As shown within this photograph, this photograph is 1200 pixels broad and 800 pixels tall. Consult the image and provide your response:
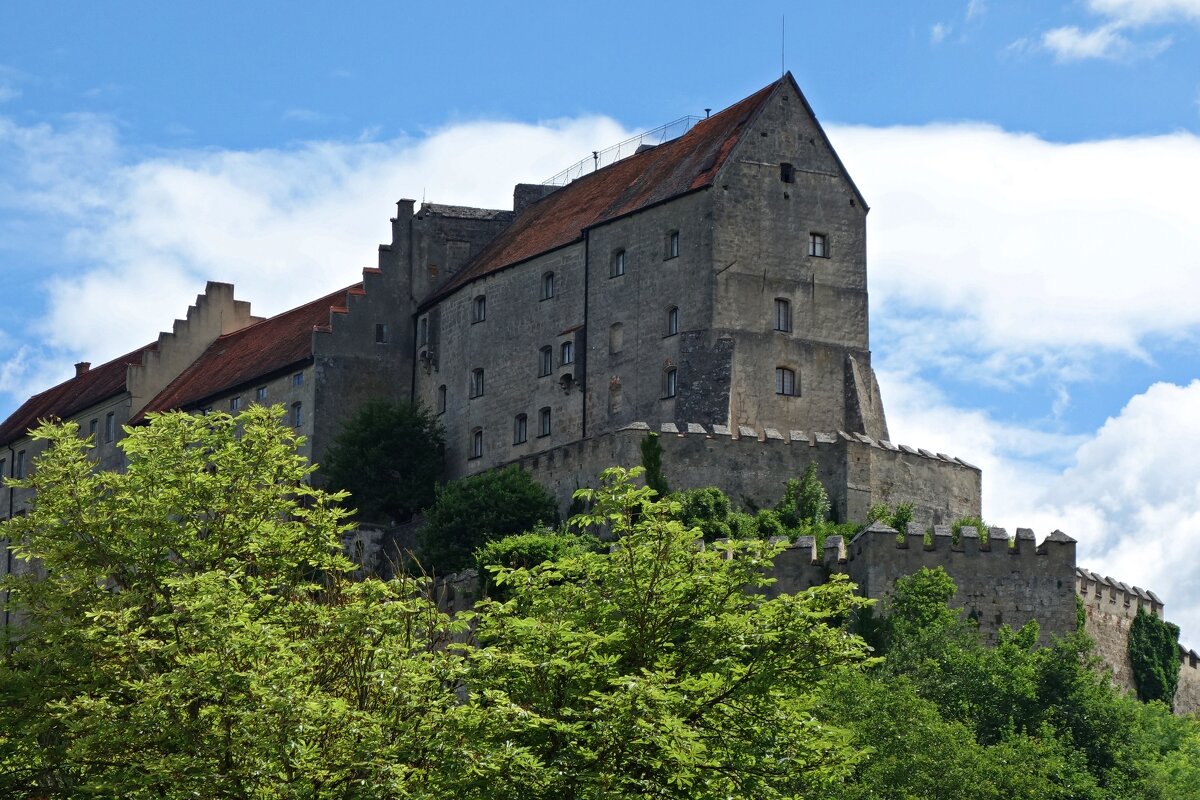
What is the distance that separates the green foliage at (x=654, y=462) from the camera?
7650 centimetres

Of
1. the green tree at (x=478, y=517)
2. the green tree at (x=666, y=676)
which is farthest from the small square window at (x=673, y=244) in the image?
the green tree at (x=666, y=676)

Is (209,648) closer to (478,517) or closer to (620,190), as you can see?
(478,517)

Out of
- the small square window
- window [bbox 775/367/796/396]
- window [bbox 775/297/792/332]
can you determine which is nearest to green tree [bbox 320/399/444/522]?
the small square window

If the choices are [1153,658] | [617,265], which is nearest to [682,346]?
[617,265]

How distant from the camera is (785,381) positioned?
3263 inches

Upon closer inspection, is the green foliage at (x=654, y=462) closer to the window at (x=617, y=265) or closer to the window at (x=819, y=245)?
the window at (x=617, y=265)

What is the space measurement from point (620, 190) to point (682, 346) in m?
10.3

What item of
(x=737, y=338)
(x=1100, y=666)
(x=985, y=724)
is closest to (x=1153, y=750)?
(x=985, y=724)

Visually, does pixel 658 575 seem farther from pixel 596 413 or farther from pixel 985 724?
pixel 596 413

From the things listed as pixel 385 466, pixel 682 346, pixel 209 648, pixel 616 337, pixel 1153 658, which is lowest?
pixel 209 648

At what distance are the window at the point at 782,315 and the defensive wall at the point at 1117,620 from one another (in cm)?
1461

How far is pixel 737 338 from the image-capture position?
270ft

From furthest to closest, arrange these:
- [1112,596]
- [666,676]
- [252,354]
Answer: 1. [252,354]
2. [1112,596]
3. [666,676]

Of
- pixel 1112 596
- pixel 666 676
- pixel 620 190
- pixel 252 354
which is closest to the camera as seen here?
pixel 666 676
